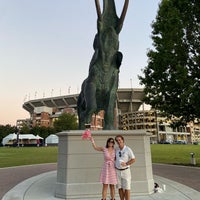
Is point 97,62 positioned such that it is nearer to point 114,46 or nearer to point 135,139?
point 114,46

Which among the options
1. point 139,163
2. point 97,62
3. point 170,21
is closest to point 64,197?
point 139,163

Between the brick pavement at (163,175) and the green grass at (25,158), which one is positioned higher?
the green grass at (25,158)

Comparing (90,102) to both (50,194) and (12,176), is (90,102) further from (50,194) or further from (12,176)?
(12,176)

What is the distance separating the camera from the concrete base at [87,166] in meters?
5.66

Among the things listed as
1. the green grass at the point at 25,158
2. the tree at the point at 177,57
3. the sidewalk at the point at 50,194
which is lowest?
the sidewalk at the point at 50,194

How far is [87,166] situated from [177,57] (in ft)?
28.3

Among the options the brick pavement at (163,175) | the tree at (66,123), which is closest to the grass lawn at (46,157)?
the brick pavement at (163,175)

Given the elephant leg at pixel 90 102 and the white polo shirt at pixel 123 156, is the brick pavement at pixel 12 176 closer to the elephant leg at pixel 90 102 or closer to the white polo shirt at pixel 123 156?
the elephant leg at pixel 90 102

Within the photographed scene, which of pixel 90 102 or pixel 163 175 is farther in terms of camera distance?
pixel 163 175

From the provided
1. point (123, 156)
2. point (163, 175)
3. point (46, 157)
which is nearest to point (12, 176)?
point (163, 175)

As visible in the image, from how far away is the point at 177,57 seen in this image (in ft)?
39.5

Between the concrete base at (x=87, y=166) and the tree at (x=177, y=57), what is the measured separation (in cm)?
604

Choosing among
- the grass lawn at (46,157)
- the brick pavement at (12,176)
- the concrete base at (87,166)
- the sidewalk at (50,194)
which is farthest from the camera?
the grass lawn at (46,157)

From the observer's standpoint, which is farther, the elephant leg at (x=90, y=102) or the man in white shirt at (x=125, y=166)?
the elephant leg at (x=90, y=102)
